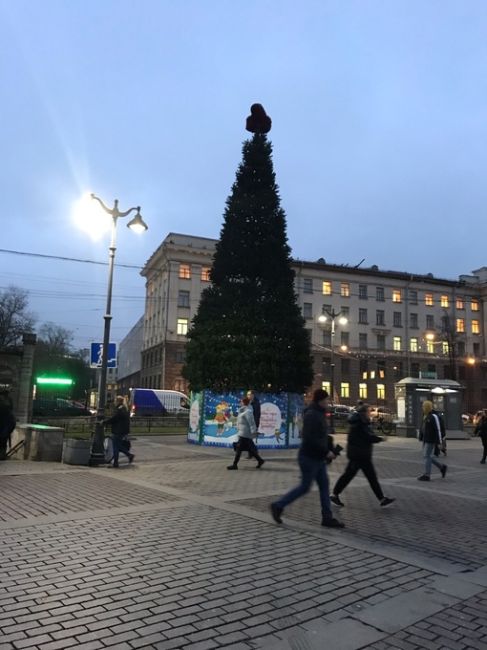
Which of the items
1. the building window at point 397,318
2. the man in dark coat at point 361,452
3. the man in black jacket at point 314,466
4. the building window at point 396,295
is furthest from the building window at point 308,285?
the man in black jacket at point 314,466

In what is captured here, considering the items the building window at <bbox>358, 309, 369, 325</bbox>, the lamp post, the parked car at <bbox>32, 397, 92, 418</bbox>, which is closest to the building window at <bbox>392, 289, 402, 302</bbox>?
the building window at <bbox>358, 309, 369, 325</bbox>

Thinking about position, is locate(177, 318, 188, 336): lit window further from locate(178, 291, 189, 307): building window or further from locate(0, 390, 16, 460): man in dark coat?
locate(0, 390, 16, 460): man in dark coat

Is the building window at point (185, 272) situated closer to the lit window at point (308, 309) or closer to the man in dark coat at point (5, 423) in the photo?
the lit window at point (308, 309)

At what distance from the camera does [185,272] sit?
6994 centimetres

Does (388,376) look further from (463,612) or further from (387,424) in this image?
(463,612)

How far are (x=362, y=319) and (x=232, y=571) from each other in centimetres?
7664

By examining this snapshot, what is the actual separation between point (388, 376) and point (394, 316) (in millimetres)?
9379

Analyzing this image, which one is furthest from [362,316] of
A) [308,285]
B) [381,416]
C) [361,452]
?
[361,452]

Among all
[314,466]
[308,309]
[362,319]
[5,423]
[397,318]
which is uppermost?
[308,309]

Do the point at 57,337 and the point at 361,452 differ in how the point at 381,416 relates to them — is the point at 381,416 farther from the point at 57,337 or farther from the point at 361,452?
the point at 57,337

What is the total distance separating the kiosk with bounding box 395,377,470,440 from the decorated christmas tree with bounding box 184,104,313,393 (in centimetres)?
1197

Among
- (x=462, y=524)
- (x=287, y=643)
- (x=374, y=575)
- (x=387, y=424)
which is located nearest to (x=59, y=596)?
(x=287, y=643)

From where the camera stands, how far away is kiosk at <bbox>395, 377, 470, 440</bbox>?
31.6 m

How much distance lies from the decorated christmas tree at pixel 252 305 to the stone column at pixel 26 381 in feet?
24.2
